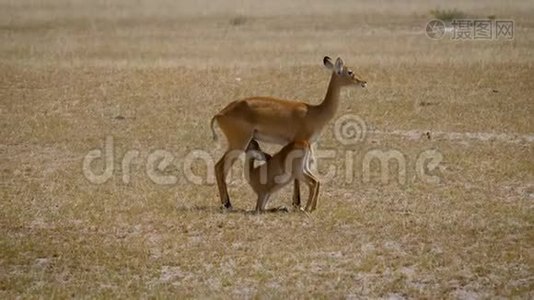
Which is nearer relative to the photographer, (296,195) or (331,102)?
(296,195)

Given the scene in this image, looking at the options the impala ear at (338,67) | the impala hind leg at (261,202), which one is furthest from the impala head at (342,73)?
the impala hind leg at (261,202)

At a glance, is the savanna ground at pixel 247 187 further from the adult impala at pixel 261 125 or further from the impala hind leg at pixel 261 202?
the adult impala at pixel 261 125

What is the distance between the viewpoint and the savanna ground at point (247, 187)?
754 centimetres

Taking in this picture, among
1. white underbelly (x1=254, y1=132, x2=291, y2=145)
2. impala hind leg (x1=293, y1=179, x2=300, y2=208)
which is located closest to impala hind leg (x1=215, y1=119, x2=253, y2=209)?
white underbelly (x1=254, y1=132, x2=291, y2=145)

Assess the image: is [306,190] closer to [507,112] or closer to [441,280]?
[441,280]

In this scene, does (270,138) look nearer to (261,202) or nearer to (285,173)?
(285,173)

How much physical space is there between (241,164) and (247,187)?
1256mm

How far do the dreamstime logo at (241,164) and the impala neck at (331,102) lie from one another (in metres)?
1.22

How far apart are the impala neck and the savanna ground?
3.09 feet

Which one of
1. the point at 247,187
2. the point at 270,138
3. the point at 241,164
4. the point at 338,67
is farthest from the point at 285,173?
the point at 241,164

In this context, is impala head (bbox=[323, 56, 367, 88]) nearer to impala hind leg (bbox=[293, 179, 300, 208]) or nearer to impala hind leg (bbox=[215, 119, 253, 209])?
impala hind leg (bbox=[215, 119, 253, 209])

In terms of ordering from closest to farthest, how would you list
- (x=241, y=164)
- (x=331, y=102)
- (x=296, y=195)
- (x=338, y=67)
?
(x=296, y=195) → (x=331, y=102) → (x=338, y=67) → (x=241, y=164)

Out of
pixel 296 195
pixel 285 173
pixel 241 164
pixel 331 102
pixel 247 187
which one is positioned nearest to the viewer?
pixel 285 173

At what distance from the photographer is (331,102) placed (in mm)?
10461
